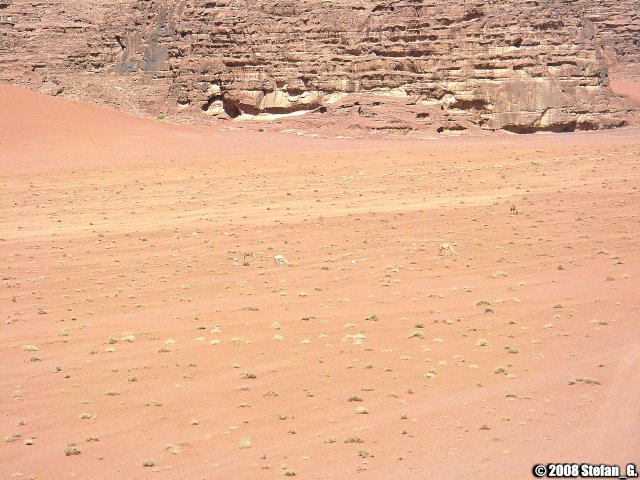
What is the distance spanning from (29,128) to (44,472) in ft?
89.3

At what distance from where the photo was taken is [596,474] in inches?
235

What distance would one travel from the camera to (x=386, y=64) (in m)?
33.9

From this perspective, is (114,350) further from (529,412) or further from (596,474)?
(596,474)

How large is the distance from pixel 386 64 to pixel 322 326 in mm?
24807

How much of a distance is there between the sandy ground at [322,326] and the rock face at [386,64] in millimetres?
10415

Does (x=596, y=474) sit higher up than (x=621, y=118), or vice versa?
(x=596, y=474)

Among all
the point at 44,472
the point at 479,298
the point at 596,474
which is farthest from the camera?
the point at 479,298

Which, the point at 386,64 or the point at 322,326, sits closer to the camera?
the point at 322,326

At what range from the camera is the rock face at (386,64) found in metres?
33.4

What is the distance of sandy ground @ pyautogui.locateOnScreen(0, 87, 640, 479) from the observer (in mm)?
6766

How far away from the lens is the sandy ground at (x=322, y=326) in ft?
22.2

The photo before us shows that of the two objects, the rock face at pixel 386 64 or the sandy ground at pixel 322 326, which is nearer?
the sandy ground at pixel 322 326

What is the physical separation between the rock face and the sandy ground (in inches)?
410

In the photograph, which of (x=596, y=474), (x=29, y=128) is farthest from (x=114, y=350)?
(x=29, y=128)
